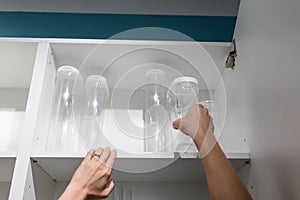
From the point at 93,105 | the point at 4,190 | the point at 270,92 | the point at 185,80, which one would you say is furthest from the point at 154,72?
the point at 4,190

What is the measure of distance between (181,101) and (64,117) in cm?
38

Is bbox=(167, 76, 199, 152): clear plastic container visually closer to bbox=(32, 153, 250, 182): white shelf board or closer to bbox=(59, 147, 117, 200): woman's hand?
bbox=(32, 153, 250, 182): white shelf board

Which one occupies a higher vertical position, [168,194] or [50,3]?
[50,3]

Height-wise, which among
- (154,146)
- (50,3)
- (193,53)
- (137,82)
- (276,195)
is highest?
(50,3)

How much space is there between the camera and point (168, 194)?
3.43 feet

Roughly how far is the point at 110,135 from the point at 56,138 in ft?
0.83

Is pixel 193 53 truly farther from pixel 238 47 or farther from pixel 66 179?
pixel 66 179

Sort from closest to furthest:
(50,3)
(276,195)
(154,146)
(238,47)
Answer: (276,195) → (154,146) → (238,47) → (50,3)

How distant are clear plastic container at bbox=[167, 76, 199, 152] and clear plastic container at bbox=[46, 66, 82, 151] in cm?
28

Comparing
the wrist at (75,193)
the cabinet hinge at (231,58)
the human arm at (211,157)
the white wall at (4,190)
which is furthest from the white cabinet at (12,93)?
the cabinet hinge at (231,58)

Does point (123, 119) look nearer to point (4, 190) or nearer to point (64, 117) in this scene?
point (64, 117)

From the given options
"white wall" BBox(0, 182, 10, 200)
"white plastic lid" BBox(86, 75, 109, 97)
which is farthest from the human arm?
"white wall" BBox(0, 182, 10, 200)

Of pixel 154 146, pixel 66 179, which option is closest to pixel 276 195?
pixel 154 146

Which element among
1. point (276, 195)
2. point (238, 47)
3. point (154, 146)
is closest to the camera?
point (276, 195)
